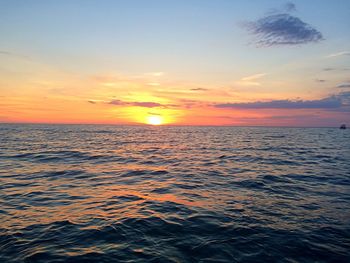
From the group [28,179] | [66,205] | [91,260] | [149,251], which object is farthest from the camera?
[28,179]

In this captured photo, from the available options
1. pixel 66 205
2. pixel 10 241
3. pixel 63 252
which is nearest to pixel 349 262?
pixel 63 252

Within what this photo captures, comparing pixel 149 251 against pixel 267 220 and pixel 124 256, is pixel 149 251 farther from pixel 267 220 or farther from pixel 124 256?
pixel 267 220

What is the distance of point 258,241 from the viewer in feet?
25.2

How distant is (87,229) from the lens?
332 inches

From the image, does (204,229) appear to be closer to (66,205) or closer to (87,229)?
(87,229)

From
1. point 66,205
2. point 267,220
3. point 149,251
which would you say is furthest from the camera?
point 66,205

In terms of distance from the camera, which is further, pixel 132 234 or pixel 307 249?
pixel 132 234

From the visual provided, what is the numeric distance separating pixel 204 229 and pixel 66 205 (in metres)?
6.48

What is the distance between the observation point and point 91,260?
21.3ft

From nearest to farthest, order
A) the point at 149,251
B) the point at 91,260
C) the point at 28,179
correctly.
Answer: the point at 91,260, the point at 149,251, the point at 28,179

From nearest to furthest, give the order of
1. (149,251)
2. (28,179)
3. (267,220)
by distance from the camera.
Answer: (149,251) → (267,220) → (28,179)

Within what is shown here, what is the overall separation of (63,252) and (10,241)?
191 cm

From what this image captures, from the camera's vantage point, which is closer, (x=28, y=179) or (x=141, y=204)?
(x=141, y=204)

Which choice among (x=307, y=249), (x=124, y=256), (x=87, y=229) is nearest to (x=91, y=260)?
(x=124, y=256)
